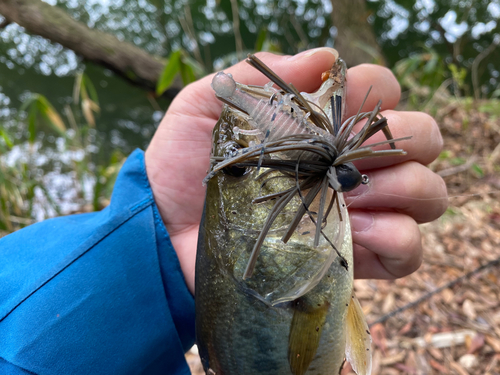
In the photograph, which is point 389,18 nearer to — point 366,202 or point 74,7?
point 74,7

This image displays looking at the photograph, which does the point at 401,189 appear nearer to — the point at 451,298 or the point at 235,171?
the point at 235,171

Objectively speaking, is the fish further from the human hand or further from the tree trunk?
the tree trunk

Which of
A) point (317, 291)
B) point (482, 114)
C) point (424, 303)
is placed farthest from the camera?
point (482, 114)

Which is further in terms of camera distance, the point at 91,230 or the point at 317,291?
the point at 91,230

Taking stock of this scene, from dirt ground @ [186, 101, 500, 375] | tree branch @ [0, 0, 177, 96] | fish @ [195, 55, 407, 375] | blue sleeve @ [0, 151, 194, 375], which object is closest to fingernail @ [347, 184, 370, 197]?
Result: fish @ [195, 55, 407, 375]

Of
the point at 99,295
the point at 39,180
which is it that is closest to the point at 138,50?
the point at 39,180

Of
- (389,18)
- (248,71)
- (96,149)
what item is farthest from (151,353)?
(389,18)

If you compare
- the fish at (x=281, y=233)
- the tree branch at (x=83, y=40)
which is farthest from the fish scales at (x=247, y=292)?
the tree branch at (x=83, y=40)
